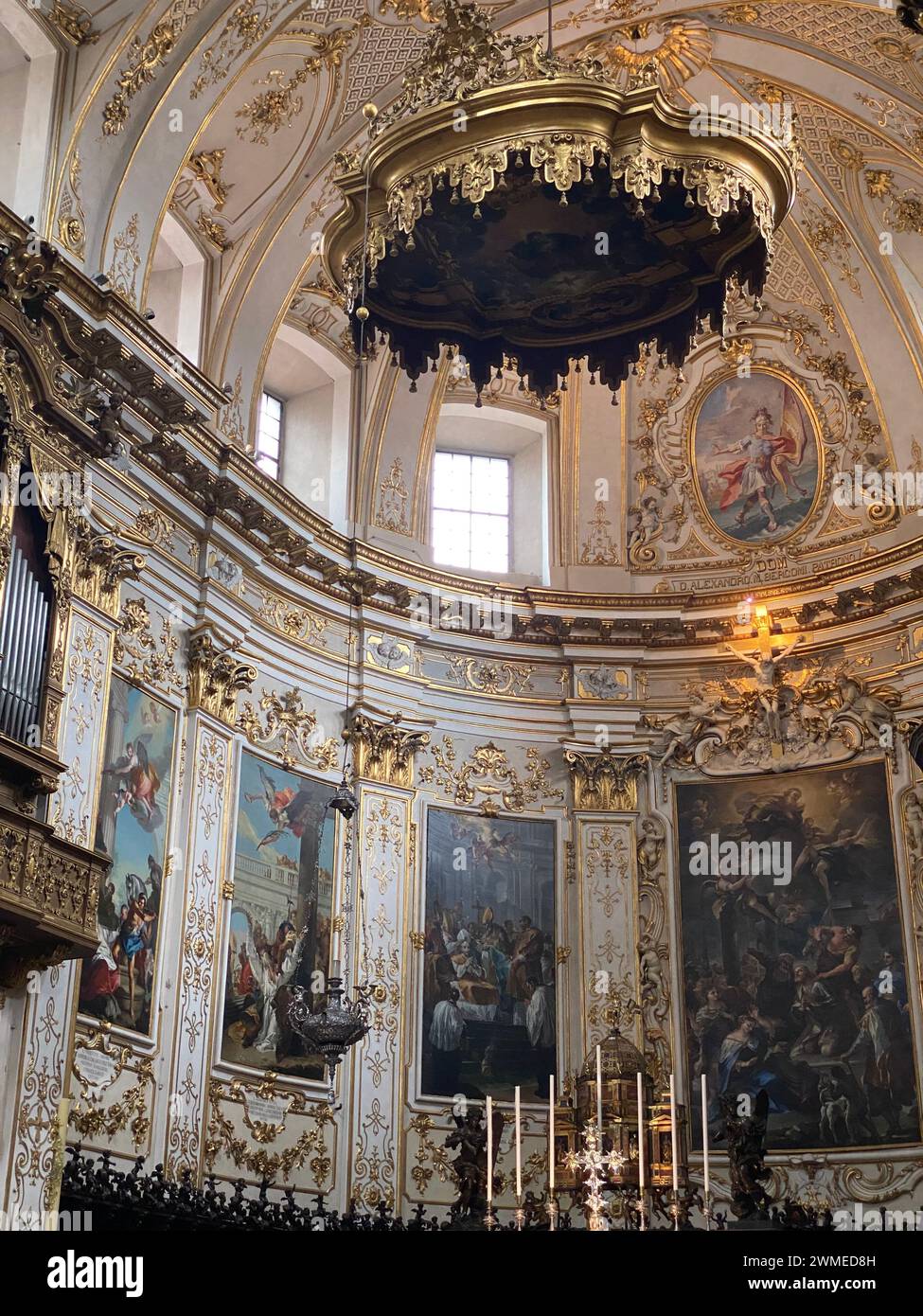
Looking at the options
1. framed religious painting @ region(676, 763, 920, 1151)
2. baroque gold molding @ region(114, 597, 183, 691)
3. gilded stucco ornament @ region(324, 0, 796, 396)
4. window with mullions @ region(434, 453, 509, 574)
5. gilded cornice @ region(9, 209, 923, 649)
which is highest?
→ window with mullions @ region(434, 453, 509, 574)

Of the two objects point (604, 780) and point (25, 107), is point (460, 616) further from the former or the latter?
point (25, 107)

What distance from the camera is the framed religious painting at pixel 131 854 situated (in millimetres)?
13562

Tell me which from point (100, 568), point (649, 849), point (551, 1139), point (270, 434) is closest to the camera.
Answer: point (100, 568)

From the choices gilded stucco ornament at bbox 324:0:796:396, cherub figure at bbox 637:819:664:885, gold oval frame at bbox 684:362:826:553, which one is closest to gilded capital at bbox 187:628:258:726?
gilded stucco ornament at bbox 324:0:796:396

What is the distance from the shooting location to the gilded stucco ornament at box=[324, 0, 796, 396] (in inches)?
433

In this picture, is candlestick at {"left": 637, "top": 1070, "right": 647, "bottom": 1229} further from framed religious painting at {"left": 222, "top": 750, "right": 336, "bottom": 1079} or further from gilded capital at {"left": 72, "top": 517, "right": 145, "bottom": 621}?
gilded capital at {"left": 72, "top": 517, "right": 145, "bottom": 621}

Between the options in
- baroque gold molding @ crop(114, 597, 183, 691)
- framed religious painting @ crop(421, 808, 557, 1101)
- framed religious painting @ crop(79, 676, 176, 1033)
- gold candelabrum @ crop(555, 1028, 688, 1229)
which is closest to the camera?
framed religious painting @ crop(79, 676, 176, 1033)

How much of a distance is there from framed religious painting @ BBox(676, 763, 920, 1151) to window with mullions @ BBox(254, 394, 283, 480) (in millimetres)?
6190

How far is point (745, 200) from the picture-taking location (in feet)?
37.7

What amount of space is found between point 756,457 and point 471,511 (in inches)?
Result: 144

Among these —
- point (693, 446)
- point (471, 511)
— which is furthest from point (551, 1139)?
point (693, 446)

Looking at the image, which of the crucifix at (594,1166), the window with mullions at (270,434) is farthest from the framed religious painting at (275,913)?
the window with mullions at (270,434)

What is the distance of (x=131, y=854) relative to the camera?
1423cm
